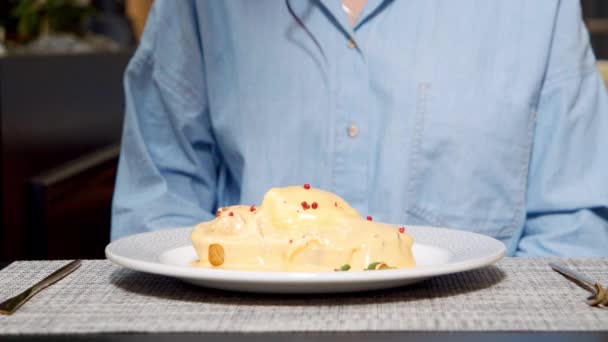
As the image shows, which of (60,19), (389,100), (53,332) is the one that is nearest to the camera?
(53,332)

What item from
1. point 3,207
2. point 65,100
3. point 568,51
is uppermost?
point 568,51

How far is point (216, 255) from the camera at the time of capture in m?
0.81

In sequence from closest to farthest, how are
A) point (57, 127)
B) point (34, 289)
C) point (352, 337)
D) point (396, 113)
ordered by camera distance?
point (352, 337) < point (34, 289) < point (396, 113) < point (57, 127)

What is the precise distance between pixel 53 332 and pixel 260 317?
137 mm

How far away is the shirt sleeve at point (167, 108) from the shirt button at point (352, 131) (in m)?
0.23

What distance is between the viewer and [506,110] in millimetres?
1393

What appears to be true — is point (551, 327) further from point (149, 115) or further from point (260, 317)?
point (149, 115)

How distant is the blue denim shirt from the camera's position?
1.38 meters

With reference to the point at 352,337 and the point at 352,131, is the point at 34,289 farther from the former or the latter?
the point at 352,131

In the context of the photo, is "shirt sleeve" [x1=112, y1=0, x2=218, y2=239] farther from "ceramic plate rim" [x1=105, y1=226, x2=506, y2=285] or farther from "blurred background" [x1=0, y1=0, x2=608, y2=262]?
"ceramic plate rim" [x1=105, y1=226, x2=506, y2=285]

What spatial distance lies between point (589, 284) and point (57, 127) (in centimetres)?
201

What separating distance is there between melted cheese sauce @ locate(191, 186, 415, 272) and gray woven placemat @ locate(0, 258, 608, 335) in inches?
1.1

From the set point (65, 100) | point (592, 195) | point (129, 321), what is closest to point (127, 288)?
point (129, 321)

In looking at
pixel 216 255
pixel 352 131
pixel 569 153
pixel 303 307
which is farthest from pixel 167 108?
pixel 303 307
